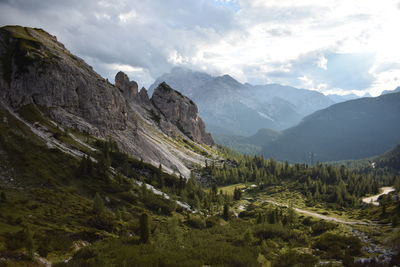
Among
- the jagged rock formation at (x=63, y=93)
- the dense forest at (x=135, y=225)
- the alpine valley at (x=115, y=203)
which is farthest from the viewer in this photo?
the jagged rock formation at (x=63, y=93)

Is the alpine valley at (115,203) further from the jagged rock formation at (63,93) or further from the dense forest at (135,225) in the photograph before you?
the jagged rock formation at (63,93)

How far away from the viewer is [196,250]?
53.8m

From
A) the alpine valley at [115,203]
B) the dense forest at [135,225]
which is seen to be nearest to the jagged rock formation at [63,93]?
the alpine valley at [115,203]

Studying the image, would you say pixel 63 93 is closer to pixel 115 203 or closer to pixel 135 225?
pixel 115 203

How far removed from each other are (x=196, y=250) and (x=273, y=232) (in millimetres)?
36951

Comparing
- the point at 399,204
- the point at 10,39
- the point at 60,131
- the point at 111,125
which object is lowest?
the point at 399,204

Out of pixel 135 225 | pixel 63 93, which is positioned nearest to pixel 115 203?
pixel 135 225

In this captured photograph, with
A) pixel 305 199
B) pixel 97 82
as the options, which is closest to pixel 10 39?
pixel 97 82

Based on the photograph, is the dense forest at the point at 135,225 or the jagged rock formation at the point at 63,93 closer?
the dense forest at the point at 135,225

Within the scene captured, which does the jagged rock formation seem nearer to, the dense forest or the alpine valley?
the alpine valley

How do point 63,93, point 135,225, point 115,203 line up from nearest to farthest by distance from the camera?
1. point 135,225
2. point 115,203
3. point 63,93

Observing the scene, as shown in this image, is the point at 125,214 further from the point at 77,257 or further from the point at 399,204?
the point at 399,204

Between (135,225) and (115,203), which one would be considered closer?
(135,225)

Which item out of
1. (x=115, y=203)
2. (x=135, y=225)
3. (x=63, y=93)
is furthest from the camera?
(x=63, y=93)
